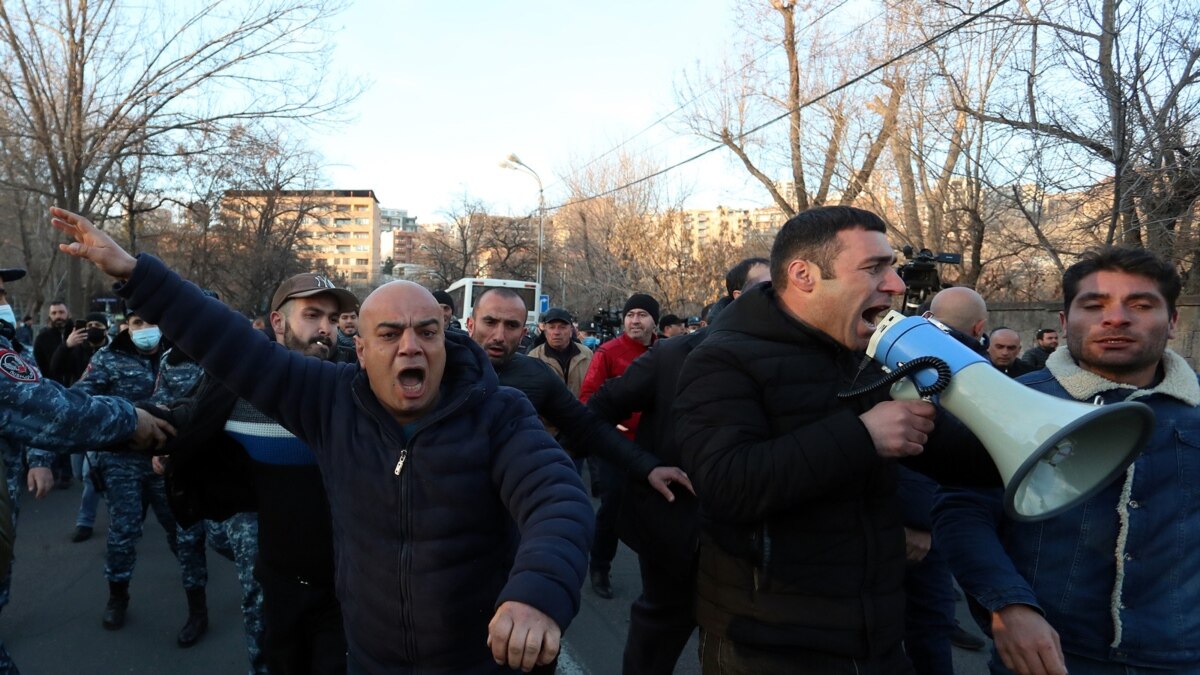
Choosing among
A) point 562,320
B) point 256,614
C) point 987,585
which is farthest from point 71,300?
Answer: point 987,585

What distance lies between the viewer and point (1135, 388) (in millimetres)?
2006

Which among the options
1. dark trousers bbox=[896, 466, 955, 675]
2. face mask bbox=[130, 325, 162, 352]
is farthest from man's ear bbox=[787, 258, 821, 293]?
face mask bbox=[130, 325, 162, 352]

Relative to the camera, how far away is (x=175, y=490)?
2.86m

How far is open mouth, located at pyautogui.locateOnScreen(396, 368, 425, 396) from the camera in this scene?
2.14m

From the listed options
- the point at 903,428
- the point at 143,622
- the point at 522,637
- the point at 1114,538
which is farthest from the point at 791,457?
the point at 143,622

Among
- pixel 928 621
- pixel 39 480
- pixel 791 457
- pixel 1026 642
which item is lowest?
pixel 928 621

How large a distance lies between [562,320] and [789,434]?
5.26m

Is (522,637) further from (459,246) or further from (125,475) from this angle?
(459,246)

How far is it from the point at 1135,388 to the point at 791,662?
1.17m

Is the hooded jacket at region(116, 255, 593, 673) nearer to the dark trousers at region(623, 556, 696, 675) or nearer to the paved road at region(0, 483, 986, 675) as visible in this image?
the dark trousers at region(623, 556, 696, 675)

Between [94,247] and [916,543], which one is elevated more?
[94,247]

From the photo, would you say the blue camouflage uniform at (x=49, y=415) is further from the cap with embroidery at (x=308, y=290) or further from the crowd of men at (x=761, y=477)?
the cap with embroidery at (x=308, y=290)

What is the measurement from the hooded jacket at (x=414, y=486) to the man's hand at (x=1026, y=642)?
3.46ft

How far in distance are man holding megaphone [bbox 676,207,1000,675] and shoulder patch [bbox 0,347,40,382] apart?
213cm
